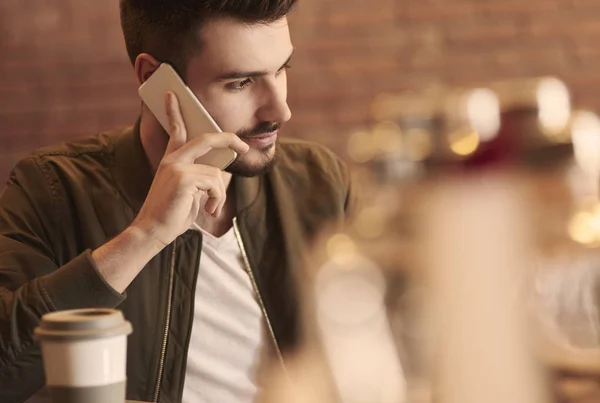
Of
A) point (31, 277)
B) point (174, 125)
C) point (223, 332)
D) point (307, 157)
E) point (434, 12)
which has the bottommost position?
point (223, 332)

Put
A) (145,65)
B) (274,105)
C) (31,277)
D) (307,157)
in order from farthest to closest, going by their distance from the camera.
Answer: (307,157)
(145,65)
(274,105)
(31,277)

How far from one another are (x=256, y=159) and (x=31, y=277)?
0.41 metres

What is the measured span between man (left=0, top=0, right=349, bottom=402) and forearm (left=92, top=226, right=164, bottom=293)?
16cm

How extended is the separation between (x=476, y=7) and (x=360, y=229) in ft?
7.72

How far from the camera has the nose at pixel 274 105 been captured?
1.37 metres

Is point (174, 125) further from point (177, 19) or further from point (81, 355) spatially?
point (81, 355)

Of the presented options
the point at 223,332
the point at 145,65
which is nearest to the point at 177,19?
the point at 145,65

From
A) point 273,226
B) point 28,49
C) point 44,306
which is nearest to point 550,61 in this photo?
point 273,226

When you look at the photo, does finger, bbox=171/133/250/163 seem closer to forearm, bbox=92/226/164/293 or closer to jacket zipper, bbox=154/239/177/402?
forearm, bbox=92/226/164/293

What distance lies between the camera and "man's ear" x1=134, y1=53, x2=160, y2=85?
147 cm

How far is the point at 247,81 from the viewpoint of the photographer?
4.58ft

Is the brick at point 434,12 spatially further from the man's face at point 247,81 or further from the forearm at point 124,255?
the forearm at point 124,255

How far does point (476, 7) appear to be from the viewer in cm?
258

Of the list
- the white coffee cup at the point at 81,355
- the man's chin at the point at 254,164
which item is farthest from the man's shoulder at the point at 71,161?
the white coffee cup at the point at 81,355
